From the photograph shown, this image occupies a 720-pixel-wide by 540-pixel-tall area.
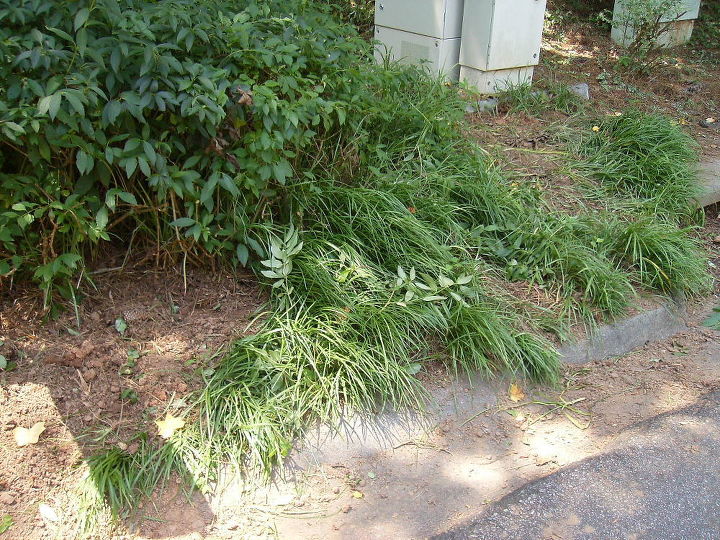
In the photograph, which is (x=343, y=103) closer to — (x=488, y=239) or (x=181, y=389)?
(x=488, y=239)

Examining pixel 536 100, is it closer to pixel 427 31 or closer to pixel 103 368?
pixel 427 31

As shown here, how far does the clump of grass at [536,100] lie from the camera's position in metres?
6.12

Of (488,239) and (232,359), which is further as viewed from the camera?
(488,239)

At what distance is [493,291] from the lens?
4.13 metres

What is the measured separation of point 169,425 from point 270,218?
1295mm

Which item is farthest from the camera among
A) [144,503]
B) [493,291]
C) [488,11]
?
[488,11]

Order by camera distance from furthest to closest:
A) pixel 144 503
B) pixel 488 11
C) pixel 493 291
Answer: pixel 488 11 < pixel 493 291 < pixel 144 503

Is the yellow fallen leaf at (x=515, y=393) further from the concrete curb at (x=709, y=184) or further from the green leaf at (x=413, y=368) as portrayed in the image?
the concrete curb at (x=709, y=184)

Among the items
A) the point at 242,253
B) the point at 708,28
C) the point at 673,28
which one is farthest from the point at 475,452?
the point at 708,28

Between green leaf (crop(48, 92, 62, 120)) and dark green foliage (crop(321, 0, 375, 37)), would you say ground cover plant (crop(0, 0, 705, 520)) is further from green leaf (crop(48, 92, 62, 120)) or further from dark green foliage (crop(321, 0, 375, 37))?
dark green foliage (crop(321, 0, 375, 37))

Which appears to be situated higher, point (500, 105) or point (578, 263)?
point (500, 105)

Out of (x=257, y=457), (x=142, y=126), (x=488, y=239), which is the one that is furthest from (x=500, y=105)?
(x=257, y=457)

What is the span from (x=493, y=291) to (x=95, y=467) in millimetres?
2260

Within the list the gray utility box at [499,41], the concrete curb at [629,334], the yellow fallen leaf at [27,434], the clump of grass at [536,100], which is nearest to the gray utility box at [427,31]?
the gray utility box at [499,41]
